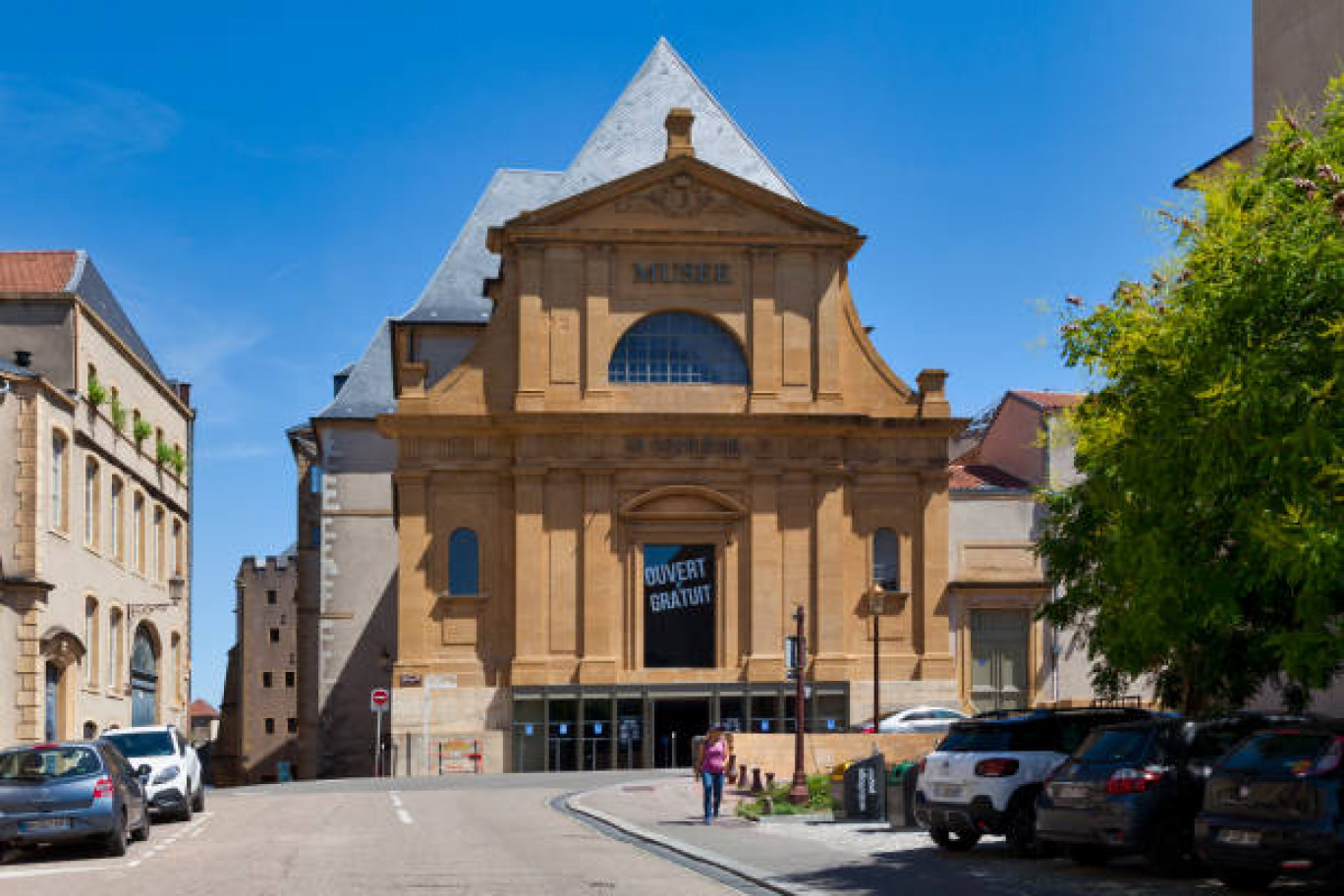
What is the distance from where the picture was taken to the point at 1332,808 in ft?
→ 46.6

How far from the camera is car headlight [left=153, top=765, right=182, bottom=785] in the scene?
28.5 meters

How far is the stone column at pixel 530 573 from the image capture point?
5625cm

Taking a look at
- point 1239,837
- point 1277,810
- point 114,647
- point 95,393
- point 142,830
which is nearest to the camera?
point 1277,810

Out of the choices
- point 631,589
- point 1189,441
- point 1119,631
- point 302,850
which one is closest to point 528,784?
point 631,589

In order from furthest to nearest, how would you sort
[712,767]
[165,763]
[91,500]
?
[91,500]
[165,763]
[712,767]

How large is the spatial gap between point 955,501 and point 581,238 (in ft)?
53.1

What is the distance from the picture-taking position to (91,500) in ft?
153

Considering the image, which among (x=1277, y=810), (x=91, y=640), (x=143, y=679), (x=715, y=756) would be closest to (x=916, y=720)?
(x=91, y=640)

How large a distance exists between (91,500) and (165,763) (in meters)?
19.5

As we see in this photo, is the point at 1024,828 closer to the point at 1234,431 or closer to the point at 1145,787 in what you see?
the point at 1145,787

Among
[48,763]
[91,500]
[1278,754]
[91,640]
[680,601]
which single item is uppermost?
[91,500]

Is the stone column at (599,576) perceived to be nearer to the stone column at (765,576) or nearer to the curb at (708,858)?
the stone column at (765,576)

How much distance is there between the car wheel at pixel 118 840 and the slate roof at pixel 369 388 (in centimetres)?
5091

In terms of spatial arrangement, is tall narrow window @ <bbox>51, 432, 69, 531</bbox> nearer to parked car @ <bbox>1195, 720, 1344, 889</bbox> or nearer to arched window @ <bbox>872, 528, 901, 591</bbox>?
arched window @ <bbox>872, 528, 901, 591</bbox>
